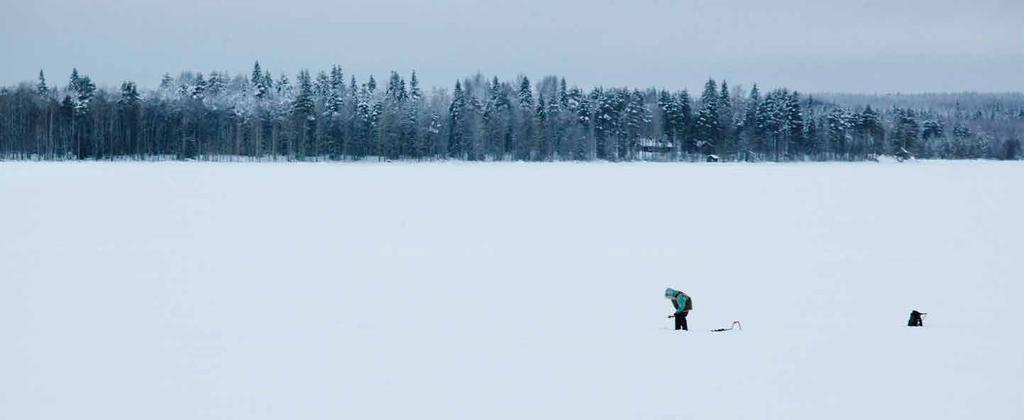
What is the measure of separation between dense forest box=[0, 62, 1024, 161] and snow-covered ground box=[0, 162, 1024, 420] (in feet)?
204

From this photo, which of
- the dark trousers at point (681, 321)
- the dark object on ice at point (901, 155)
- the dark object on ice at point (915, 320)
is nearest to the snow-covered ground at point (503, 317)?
the dark trousers at point (681, 321)

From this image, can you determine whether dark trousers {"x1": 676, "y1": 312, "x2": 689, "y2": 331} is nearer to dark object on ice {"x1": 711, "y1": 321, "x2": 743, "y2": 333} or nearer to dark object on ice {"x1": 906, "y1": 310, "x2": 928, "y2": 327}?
dark object on ice {"x1": 711, "y1": 321, "x2": 743, "y2": 333}

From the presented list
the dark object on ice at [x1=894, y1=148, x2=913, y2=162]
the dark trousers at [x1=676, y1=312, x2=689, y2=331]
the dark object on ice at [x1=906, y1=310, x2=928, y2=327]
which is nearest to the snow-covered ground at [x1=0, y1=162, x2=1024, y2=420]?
the dark trousers at [x1=676, y1=312, x2=689, y2=331]

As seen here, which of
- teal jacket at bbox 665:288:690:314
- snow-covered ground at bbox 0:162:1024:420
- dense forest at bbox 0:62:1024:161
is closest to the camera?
snow-covered ground at bbox 0:162:1024:420

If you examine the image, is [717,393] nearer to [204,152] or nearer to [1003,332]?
[1003,332]

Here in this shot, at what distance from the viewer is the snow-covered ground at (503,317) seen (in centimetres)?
867

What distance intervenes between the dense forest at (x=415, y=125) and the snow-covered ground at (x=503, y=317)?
6212 centimetres

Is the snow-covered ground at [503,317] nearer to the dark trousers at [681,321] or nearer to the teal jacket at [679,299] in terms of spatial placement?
the dark trousers at [681,321]

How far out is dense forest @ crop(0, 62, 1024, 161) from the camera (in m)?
84.2

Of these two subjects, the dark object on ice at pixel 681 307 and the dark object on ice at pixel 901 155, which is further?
the dark object on ice at pixel 901 155

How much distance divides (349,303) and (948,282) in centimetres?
922

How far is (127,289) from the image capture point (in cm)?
1425

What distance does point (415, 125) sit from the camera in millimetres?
92438

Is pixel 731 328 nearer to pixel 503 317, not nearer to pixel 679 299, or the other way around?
pixel 679 299
